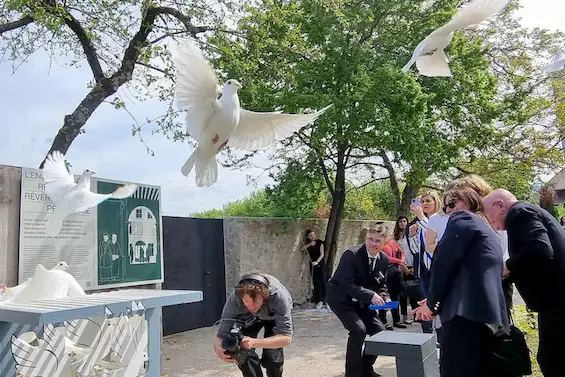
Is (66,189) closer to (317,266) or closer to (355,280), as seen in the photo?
(355,280)

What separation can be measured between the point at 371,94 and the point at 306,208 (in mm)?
2650

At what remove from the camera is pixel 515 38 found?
11.9 m

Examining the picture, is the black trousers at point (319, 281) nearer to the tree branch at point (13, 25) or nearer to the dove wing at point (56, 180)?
the dove wing at point (56, 180)

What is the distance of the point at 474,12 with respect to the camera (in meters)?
2.44

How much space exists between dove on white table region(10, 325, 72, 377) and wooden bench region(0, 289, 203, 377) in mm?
36

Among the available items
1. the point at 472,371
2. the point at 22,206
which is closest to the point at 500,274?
the point at 472,371

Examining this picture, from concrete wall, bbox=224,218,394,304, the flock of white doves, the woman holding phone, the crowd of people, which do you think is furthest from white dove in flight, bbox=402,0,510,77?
the woman holding phone

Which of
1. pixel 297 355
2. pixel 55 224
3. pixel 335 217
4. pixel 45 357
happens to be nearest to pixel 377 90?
pixel 335 217

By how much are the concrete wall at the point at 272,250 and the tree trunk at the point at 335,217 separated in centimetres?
39

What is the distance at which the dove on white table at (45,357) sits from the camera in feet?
8.04

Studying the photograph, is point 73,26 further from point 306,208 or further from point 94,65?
point 306,208

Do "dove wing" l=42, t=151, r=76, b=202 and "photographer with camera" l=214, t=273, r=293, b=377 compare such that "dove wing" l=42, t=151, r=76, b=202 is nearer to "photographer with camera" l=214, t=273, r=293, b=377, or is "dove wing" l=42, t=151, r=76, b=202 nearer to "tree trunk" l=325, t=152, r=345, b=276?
"photographer with camera" l=214, t=273, r=293, b=377

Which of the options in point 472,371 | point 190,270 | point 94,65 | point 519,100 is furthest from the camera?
point 519,100

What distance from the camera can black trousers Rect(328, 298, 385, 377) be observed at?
402 cm
